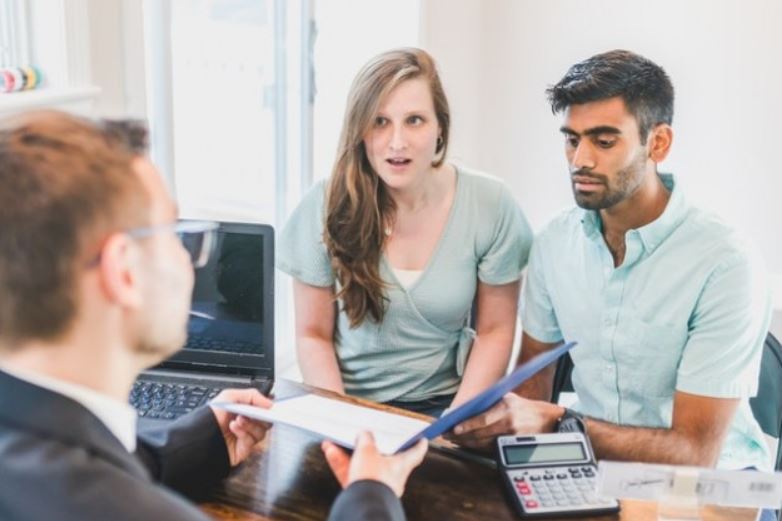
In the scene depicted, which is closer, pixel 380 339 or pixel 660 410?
pixel 660 410

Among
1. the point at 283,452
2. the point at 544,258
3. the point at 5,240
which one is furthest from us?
the point at 544,258

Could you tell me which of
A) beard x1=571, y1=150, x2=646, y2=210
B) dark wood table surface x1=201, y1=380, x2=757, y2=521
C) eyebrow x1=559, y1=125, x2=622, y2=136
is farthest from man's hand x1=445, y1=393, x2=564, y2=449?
eyebrow x1=559, y1=125, x2=622, y2=136

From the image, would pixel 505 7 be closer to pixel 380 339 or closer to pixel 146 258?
pixel 380 339

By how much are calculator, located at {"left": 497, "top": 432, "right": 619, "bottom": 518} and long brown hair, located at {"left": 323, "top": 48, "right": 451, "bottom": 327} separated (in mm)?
554

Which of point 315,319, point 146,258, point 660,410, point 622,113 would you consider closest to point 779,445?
point 660,410

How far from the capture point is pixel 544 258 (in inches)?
76.0

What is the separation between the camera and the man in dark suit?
871 millimetres

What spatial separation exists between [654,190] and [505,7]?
57.6 inches

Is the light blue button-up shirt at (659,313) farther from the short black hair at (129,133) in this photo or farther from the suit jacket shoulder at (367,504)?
the short black hair at (129,133)

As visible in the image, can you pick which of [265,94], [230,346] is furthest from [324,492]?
[265,94]

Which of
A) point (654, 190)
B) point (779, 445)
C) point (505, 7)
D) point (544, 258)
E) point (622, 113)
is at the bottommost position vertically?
point (779, 445)

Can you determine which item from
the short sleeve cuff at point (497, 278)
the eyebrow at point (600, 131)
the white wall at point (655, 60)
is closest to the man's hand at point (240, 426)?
the short sleeve cuff at point (497, 278)

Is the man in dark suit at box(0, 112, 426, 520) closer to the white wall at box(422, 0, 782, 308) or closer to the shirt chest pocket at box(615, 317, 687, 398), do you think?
the shirt chest pocket at box(615, 317, 687, 398)

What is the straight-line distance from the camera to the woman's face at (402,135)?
1.92 metres
